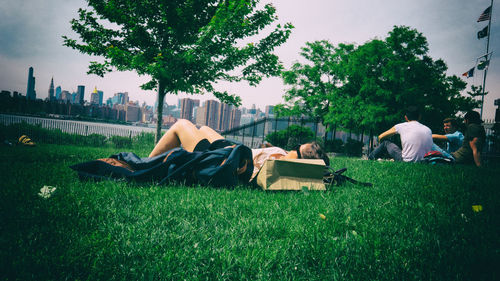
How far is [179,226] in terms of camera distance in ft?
5.59

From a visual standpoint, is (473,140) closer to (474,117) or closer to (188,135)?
(474,117)

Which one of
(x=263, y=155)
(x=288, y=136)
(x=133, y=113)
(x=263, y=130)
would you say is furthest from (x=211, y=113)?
(x=263, y=155)

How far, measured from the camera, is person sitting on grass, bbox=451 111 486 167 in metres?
5.32

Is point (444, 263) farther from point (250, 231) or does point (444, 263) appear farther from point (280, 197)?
point (280, 197)

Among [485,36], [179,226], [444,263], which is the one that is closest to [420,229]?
[444,263]

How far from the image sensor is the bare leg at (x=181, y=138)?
3672 mm

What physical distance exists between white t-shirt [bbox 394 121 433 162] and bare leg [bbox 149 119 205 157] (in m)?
4.91

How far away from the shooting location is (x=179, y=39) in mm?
10109

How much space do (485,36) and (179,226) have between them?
2884 centimetres

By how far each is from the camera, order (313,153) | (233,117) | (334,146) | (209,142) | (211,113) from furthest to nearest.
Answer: (211,113) → (233,117) → (334,146) → (313,153) → (209,142)

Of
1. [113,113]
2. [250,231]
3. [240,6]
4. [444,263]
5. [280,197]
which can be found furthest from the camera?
[113,113]

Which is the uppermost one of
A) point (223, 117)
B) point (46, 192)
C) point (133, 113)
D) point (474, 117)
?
point (133, 113)

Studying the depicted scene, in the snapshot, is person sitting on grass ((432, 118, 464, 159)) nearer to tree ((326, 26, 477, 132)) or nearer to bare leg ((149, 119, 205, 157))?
bare leg ((149, 119, 205, 157))

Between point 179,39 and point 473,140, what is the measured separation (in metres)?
10.9
